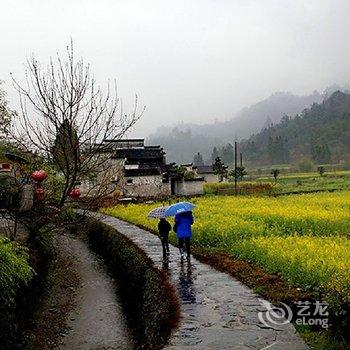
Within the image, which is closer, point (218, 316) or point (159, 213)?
point (218, 316)

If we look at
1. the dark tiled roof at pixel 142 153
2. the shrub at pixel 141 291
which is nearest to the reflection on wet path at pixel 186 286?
the shrub at pixel 141 291

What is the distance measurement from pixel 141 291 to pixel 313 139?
404ft

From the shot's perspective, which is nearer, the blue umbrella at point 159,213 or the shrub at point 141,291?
the shrub at point 141,291

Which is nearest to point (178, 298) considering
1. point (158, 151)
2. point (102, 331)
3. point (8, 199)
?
point (102, 331)

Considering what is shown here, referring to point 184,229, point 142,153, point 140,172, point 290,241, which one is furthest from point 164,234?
point 142,153

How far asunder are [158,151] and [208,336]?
42198 millimetres

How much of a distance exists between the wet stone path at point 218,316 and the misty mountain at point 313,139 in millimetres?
107623

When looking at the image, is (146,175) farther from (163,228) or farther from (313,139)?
(313,139)

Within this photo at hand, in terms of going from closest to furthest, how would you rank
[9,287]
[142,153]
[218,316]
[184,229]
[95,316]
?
[218,316] < [9,287] < [95,316] < [184,229] < [142,153]

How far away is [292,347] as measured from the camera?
6445 millimetres

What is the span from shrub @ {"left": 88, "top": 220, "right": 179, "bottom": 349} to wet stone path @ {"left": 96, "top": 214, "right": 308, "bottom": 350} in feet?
0.87

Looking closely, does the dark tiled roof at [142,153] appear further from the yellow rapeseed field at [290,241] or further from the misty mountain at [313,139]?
the misty mountain at [313,139]

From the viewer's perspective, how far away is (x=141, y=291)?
11.5 m

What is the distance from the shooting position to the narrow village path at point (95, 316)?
10.1 metres
